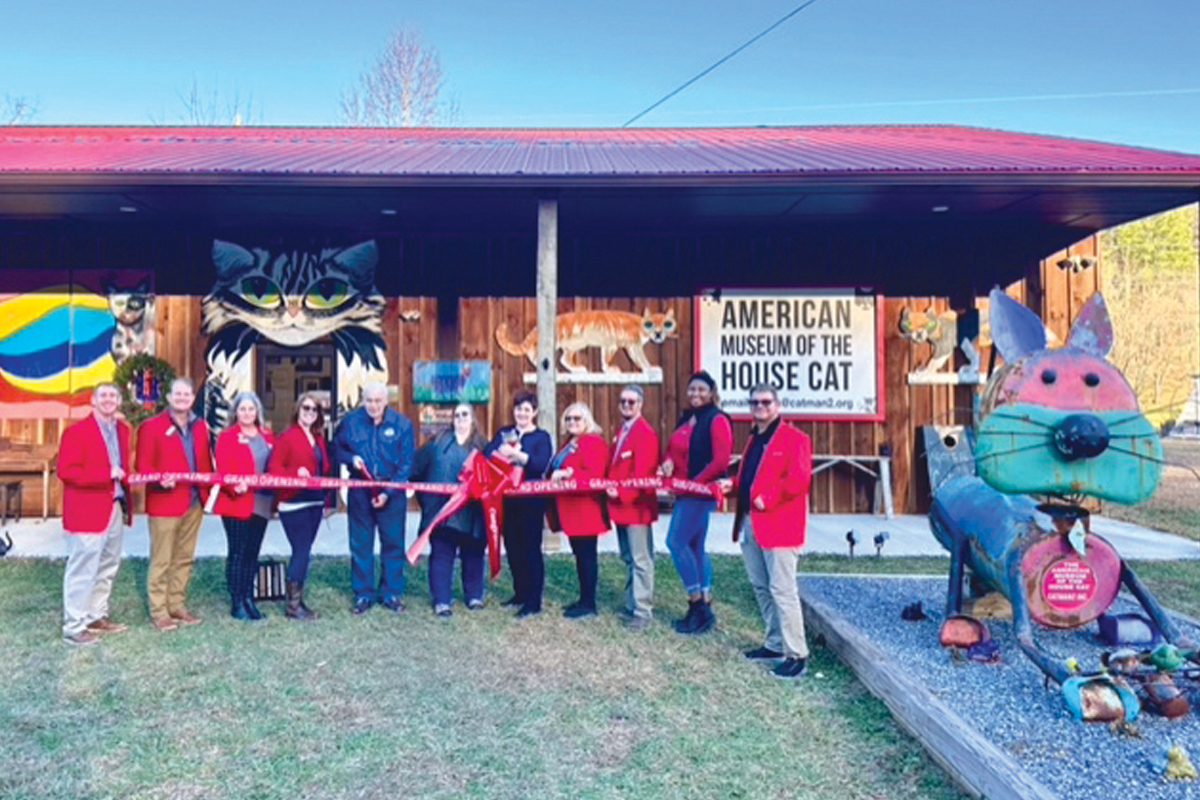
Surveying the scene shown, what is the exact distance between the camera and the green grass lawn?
2.96 meters

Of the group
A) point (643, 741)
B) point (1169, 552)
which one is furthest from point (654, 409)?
point (643, 741)

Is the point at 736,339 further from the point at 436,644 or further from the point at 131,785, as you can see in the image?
the point at 131,785

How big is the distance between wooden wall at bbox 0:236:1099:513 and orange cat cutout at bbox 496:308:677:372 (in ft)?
0.32

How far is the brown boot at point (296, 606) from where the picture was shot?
5.04 meters

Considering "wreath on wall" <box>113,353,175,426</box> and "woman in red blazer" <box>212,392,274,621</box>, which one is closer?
"woman in red blazer" <box>212,392,274,621</box>

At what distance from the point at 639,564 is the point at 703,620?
21.2 inches

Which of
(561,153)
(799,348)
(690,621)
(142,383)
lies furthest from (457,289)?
(690,621)

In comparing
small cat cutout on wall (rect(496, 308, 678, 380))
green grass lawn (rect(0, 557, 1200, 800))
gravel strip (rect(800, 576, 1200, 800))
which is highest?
small cat cutout on wall (rect(496, 308, 678, 380))

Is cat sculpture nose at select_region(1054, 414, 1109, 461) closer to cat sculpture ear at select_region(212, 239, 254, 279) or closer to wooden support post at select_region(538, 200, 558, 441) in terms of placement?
wooden support post at select_region(538, 200, 558, 441)

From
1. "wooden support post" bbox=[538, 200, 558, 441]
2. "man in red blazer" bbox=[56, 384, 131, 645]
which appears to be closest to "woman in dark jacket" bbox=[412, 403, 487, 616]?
"wooden support post" bbox=[538, 200, 558, 441]

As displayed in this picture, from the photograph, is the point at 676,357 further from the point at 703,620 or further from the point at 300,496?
the point at 300,496

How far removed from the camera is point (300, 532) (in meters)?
5.00

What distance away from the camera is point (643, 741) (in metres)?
3.32

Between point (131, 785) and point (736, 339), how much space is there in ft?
24.9
